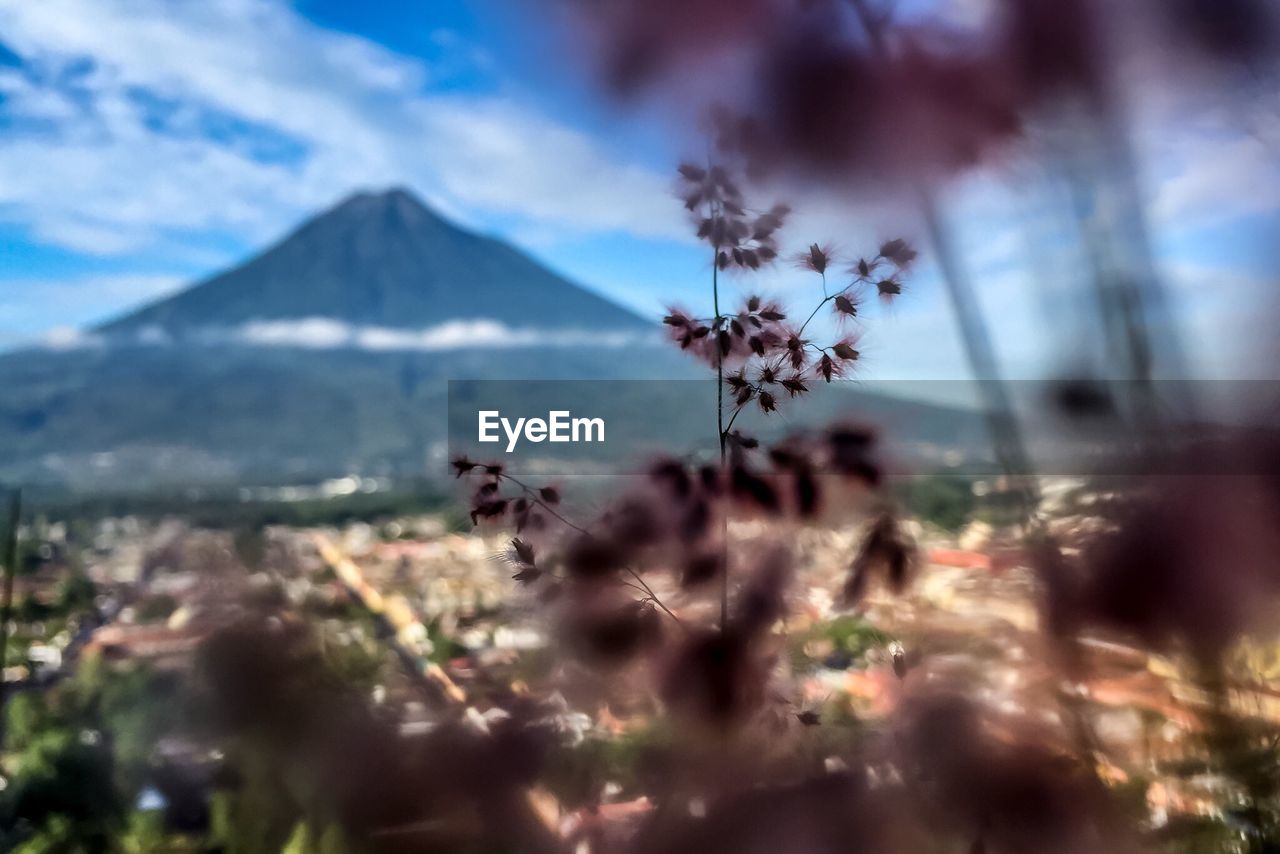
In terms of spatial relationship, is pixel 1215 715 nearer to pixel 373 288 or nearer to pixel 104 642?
pixel 104 642

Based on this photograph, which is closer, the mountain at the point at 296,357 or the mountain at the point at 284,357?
the mountain at the point at 296,357

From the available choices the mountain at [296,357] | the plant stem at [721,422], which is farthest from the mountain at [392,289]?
the plant stem at [721,422]

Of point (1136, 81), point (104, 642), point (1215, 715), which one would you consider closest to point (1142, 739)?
point (1215, 715)

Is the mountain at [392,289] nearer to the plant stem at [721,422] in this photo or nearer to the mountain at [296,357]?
the mountain at [296,357]

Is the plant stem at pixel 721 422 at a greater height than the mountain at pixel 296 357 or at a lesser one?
lesser

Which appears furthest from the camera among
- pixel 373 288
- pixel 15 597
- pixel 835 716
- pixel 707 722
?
Answer: pixel 373 288

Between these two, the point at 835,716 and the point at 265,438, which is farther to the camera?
the point at 265,438

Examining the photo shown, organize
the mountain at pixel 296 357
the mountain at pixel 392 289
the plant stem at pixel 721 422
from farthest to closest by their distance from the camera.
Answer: the mountain at pixel 392 289, the mountain at pixel 296 357, the plant stem at pixel 721 422

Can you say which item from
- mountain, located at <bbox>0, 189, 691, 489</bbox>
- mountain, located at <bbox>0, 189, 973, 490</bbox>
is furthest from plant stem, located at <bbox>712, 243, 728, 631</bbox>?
mountain, located at <bbox>0, 189, 691, 489</bbox>

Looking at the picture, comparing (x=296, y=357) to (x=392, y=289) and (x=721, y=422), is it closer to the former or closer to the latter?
(x=392, y=289)
